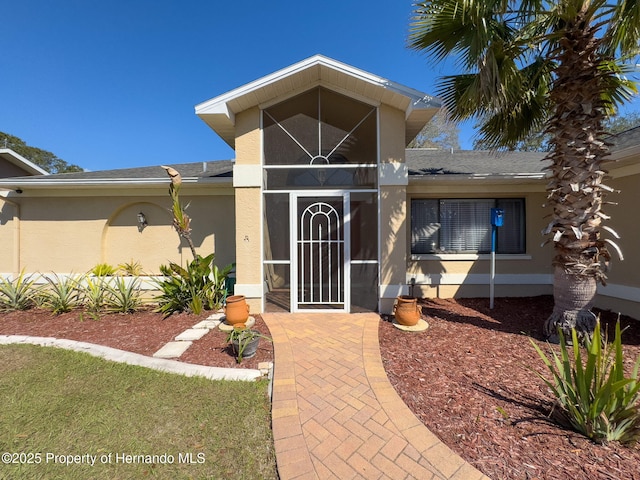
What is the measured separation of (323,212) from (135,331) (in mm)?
4635

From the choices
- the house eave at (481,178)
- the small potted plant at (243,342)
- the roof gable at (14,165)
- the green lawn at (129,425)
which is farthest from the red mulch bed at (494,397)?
the roof gable at (14,165)

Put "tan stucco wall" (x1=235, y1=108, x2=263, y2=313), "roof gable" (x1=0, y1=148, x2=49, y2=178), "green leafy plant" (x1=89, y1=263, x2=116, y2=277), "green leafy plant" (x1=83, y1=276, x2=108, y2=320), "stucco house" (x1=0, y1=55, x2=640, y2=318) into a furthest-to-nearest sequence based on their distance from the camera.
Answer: "roof gable" (x1=0, y1=148, x2=49, y2=178), "green leafy plant" (x1=89, y1=263, x2=116, y2=277), "green leafy plant" (x1=83, y1=276, x2=108, y2=320), "tan stucco wall" (x1=235, y1=108, x2=263, y2=313), "stucco house" (x1=0, y1=55, x2=640, y2=318)

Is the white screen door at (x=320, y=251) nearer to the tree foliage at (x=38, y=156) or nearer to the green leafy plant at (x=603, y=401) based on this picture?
the green leafy plant at (x=603, y=401)

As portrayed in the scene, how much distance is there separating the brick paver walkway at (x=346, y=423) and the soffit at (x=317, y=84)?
4879mm

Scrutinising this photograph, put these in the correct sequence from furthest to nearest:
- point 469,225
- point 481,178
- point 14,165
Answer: point 14,165
point 469,225
point 481,178

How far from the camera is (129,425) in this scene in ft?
9.04

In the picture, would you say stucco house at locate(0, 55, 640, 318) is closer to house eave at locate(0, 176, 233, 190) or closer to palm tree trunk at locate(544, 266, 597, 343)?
house eave at locate(0, 176, 233, 190)

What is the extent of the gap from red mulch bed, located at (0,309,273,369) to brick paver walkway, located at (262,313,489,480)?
0.76 metres

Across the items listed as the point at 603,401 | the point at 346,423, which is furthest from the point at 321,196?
the point at 603,401

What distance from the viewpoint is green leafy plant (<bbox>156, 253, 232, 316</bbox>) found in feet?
19.9

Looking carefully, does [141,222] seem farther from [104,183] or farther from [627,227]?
[627,227]

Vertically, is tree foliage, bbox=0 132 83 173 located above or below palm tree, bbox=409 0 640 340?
above

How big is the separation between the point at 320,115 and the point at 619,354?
6153mm

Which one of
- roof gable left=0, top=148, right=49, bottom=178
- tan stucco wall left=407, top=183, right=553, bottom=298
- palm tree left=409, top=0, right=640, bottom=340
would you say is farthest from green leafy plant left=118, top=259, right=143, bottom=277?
palm tree left=409, top=0, right=640, bottom=340
